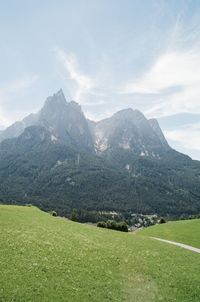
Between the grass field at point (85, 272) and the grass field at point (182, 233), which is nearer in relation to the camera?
the grass field at point (85, 272)

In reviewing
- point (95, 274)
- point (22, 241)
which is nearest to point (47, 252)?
point (22, 241)

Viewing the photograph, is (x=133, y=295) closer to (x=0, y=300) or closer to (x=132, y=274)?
(x=132, y=274)

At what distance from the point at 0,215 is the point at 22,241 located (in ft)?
69.4

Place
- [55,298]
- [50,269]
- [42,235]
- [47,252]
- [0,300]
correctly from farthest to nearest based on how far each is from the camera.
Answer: [42,235]
[47,252]
[50,269]
[55,298]
[0,300]

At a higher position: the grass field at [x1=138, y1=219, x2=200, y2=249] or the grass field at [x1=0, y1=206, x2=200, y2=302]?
the grass field at [x1=138, y1=219, x2=200, y2=249]

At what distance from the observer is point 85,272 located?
27.7m

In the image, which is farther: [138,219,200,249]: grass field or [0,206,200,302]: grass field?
[138,219,200,249]: grass field

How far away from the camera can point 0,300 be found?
20.2 meters

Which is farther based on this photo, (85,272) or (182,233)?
(182,233)

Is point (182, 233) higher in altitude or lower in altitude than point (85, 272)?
higher

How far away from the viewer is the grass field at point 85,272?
23.0 m

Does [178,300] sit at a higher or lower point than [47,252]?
lower

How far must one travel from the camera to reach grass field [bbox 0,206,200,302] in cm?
2295

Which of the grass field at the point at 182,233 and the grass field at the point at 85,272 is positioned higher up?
the grass field at the point at 182,233
